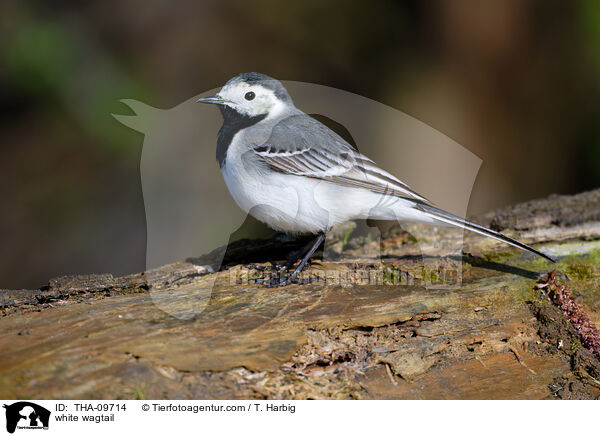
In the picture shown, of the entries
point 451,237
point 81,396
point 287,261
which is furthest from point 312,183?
point 81,396

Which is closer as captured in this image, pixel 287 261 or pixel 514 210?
pixel 287 261

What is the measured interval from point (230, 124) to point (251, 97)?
31 centimetres

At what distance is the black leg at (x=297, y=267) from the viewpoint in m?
4.02

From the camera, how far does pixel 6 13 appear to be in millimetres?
5934

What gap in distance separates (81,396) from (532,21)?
7.23 meters

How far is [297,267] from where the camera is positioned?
4.27 meters

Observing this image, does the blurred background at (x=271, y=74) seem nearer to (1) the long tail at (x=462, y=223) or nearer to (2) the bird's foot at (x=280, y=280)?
(2) the bird's foot at (x=280, y=280)

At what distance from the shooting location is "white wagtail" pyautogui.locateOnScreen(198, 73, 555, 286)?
13.6 ft

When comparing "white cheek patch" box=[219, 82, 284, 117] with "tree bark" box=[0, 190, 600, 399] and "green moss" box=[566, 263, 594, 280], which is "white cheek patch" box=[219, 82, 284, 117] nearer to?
"tree bark" box=[0, 190, 600, 399]

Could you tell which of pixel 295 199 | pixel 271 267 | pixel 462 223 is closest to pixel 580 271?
pixel 462 223

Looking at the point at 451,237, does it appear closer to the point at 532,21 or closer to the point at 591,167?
the point at 591,167
